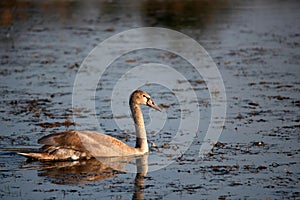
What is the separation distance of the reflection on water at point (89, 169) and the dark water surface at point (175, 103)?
1 cm

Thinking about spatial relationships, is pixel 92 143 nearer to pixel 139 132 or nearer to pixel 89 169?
pixel 89 169

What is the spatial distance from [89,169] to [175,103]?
490cm

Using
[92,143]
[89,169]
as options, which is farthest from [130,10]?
[89,169]

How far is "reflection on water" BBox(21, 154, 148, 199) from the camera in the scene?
372 inches

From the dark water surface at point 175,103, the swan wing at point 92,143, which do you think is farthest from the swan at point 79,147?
the dark water surface at point 175,103

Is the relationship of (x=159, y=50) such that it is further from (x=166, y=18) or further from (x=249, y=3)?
(x=249, y=3)

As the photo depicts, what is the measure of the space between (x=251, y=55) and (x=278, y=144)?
10.1 metres

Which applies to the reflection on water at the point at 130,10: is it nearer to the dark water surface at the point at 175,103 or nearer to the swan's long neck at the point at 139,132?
the dark water surface at the point at 175,103

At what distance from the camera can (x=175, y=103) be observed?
48.1ft

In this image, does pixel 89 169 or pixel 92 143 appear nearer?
pixel 89 169

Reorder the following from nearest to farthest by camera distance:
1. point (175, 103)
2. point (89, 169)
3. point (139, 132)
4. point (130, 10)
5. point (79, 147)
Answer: point (89, 169), point (79, 147), point (139, 132), point (175, 103), point (130, 10)

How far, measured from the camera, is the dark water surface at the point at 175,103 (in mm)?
9047

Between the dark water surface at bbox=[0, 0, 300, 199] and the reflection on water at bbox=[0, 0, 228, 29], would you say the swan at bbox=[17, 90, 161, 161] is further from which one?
the reflection on water at bbox=[0, 0, 228, 29]

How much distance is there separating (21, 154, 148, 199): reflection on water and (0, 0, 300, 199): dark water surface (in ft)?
0.05
